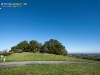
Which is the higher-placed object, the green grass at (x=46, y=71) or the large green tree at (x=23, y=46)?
the large green tree at (x=23, y=46)

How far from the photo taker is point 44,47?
98.0m

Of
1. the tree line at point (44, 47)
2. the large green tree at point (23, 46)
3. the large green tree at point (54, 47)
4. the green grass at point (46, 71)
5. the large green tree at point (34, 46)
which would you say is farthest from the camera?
the large green tree at point (23, 46)

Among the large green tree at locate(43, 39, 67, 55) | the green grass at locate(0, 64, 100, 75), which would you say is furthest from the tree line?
the green grass at locate(0, 64, 100, 75)

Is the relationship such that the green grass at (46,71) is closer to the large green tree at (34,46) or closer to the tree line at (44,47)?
the tree line at (44,47)

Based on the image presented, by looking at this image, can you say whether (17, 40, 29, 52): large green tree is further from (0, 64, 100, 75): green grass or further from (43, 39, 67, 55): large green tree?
(0, 64, 100, 75): green grass

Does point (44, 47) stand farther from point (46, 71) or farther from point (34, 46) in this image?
point (46, 71)

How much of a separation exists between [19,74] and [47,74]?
2757 mm

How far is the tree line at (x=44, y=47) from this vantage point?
91.5 m

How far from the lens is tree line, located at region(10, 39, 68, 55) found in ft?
300

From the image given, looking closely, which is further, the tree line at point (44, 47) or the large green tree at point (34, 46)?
the large green tree at point (34, 46)

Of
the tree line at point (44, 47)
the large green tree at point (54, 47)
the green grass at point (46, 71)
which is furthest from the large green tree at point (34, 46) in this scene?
the green grass at point (46, 71)

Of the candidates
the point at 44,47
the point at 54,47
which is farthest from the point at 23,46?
the point at 54,47

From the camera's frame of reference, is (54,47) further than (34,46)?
No

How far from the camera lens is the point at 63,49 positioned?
92.2m
